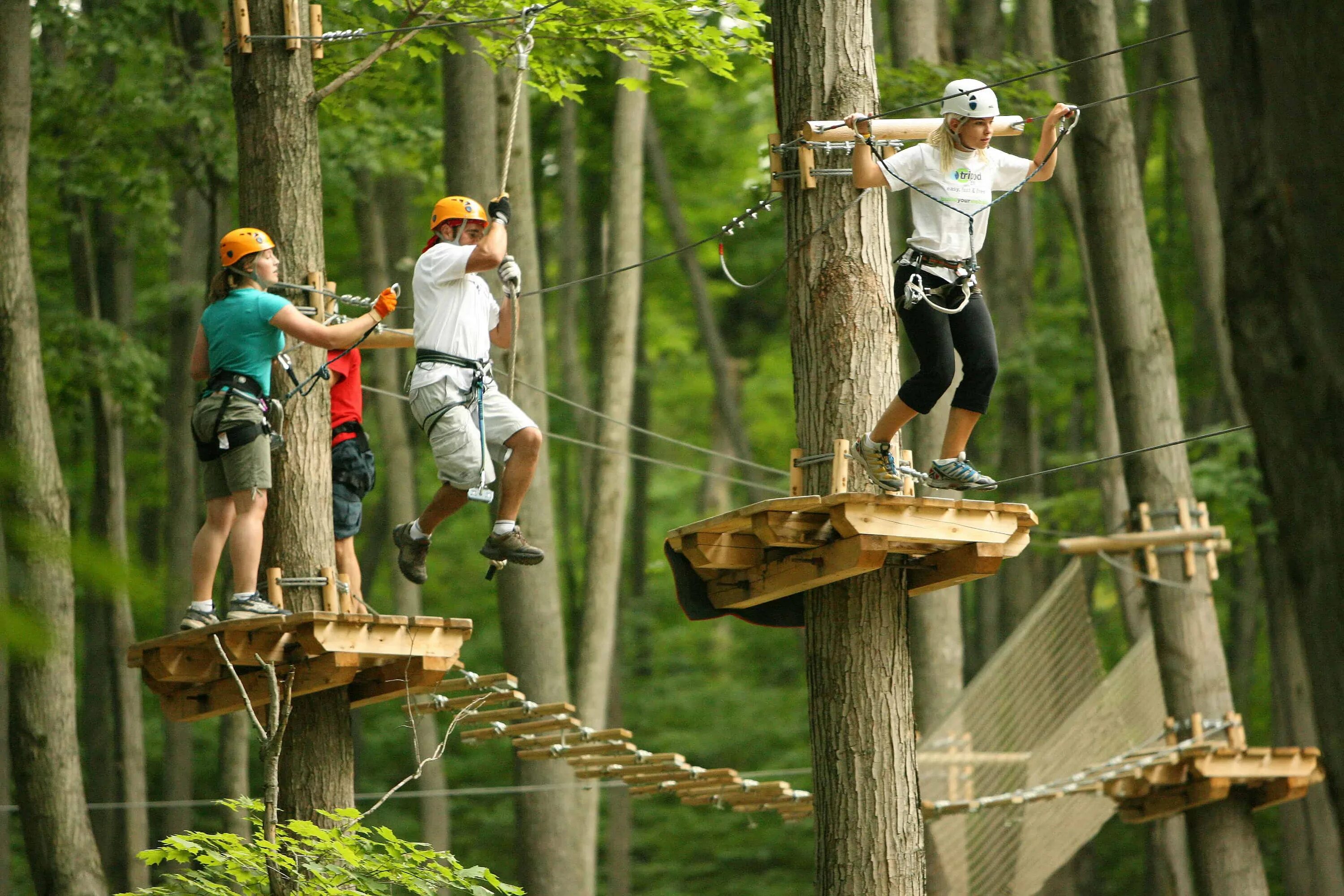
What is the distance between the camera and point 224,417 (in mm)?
5016

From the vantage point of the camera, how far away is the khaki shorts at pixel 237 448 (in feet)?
16.5

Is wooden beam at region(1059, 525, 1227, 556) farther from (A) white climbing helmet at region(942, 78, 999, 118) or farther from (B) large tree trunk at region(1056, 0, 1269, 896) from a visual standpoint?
(A) white climbing helmet at region(942, 78, 999, 118)

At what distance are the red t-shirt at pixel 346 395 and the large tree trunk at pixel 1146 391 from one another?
4.39 metres

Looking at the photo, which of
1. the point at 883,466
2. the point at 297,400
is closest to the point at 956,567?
the point at 883,466

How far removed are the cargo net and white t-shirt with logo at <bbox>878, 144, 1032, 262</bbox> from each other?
3.99m

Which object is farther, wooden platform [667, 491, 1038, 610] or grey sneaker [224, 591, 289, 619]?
grey sneaker [224, 591, 289, 619]

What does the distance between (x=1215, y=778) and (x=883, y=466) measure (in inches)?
164

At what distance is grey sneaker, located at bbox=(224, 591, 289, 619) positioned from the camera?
500cm

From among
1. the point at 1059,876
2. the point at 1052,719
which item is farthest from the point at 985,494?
the point at 1052,719

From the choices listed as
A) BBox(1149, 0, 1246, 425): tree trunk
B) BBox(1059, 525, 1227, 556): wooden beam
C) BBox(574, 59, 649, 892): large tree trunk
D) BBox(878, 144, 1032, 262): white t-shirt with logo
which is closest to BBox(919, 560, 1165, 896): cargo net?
BBox(1059, 525, 1227, 556): wooden beam

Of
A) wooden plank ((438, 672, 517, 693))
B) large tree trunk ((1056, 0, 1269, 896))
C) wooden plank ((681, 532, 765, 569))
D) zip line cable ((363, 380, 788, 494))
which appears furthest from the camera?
large tree trunk ((1056, 0, 1269, 896))

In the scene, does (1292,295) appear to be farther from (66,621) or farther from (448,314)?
(66,621)

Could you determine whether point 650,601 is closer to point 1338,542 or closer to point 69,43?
point 69,43

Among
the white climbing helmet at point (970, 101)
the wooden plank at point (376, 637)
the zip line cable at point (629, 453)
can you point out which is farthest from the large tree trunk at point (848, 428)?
the zip line cable at point (629, 453)
